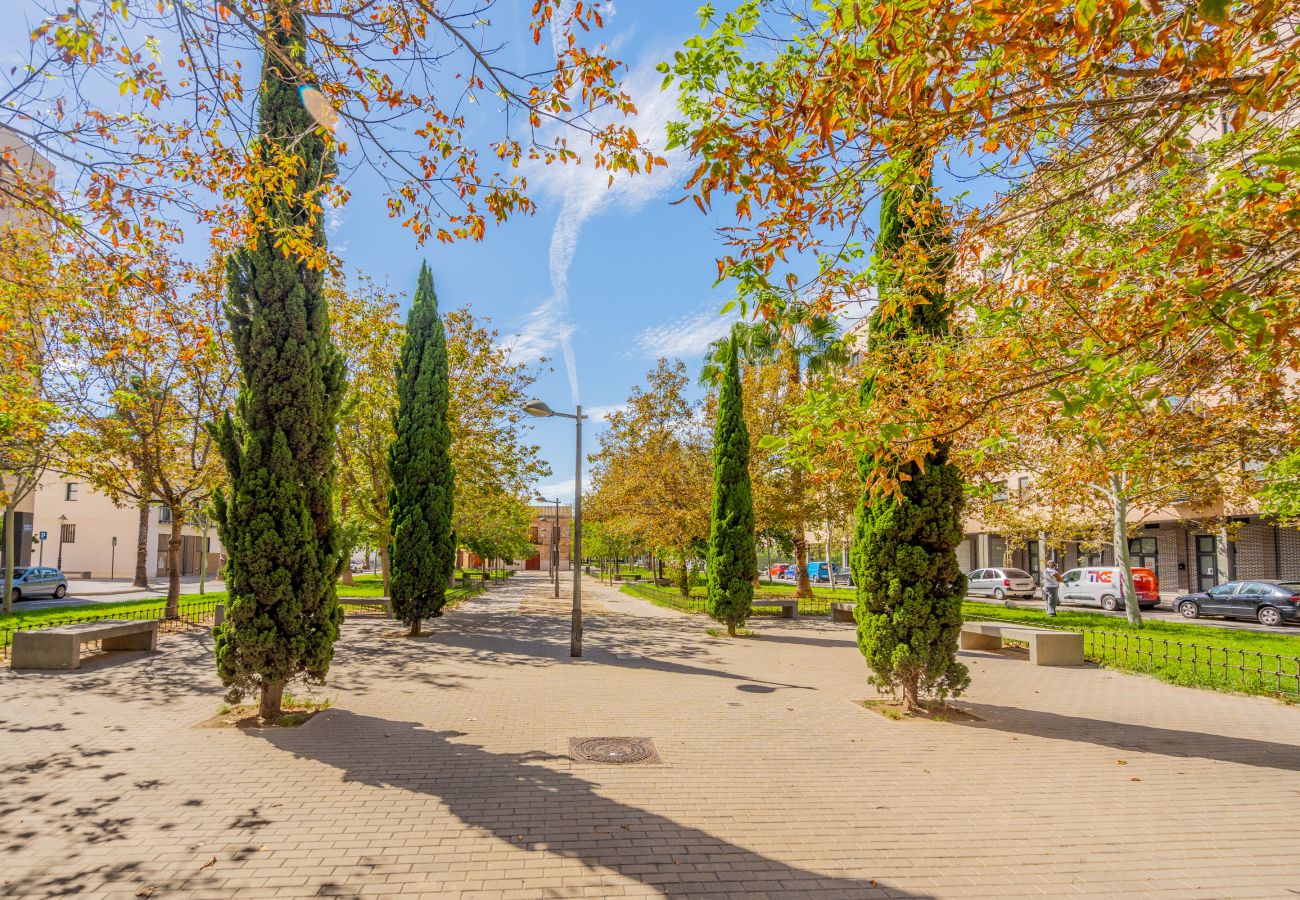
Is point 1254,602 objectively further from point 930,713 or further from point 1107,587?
point 930,713

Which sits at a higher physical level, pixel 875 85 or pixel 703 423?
pixel 703 423

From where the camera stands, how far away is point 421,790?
18.5 feet

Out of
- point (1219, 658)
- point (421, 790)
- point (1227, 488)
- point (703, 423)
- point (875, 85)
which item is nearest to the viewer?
point (875, 85)

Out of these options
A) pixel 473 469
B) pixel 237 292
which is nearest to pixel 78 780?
pixel 237 292

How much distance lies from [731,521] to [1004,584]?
2111 centimetres

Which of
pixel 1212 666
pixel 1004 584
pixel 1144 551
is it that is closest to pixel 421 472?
pixel 1212 666

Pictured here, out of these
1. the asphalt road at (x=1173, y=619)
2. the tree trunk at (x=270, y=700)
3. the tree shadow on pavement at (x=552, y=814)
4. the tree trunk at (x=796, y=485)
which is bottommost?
the asphalt road at (x=1173, y=619)

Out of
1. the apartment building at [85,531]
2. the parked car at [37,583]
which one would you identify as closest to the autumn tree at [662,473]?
the parked car at [37,583]

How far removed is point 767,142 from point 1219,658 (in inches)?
565

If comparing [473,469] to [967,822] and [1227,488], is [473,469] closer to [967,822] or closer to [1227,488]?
[967,822]

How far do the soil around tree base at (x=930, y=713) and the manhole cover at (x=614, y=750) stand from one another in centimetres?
316

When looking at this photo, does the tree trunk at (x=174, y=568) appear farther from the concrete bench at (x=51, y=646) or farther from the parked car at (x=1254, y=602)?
the parked car at (x=1254, y=602)

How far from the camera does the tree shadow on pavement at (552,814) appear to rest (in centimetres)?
417

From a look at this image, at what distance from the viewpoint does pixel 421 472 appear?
651 inches
